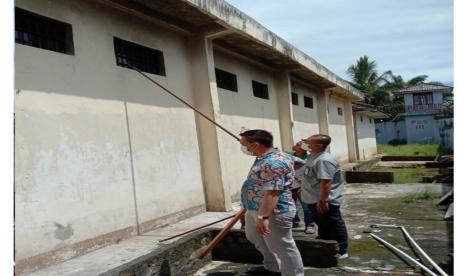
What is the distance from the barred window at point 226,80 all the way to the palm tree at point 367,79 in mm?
29693

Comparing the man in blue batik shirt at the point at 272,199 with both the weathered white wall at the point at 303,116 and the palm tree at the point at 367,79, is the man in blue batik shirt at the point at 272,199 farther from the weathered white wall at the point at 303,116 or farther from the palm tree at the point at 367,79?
the palm tree at the point at 367,79

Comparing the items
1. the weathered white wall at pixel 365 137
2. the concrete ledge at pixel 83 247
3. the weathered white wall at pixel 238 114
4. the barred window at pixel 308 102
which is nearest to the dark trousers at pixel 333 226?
the concrete ledge at pixel 83 247

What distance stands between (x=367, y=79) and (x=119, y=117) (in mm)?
35683

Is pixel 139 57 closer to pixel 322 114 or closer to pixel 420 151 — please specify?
pixel 322 114

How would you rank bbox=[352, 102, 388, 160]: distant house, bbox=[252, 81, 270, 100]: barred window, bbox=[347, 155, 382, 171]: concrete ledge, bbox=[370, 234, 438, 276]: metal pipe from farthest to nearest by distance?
bbox=[352, 102, 388, 160]: distant house
bbox=[347, 155, 382, 171]: concrete ledge
bbox=[252, 81, 270, 100]: barred window
bbox=[370, 234, 438, 276]: metal pipe

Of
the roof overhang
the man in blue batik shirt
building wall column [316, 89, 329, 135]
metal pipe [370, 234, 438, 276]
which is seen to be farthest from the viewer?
building wall column [316, 89, 329, 135]

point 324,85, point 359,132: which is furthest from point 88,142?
point 359,132

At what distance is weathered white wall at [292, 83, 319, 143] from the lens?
13931 millimetres

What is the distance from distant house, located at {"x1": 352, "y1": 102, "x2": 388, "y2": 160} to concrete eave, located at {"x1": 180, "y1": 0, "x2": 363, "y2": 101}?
10547mm

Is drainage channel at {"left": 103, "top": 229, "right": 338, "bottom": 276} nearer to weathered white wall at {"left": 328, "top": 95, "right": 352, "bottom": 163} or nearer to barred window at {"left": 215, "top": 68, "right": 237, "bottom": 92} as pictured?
barred window at {"left": 215, "top": 68, "right": 237, "bottom": 92}

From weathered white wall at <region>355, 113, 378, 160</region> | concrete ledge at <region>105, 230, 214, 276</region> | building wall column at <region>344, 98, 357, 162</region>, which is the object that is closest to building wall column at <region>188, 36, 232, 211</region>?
concrete ledge at <region>105, 230, 214, 276</region>

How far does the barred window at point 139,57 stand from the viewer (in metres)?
6.31

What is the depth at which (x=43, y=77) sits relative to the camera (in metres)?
4.80
